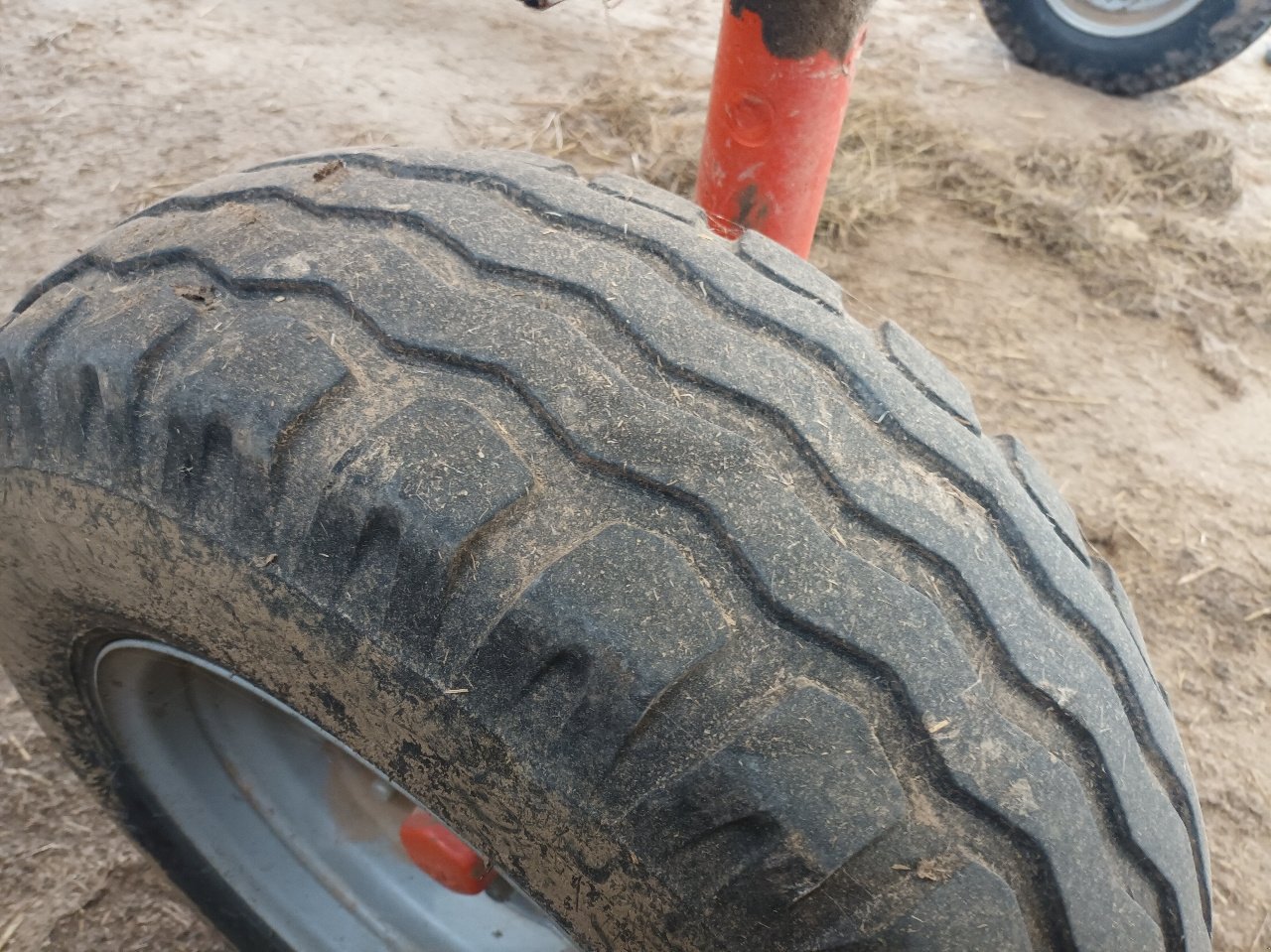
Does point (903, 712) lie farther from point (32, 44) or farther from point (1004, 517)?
point (32, 44)

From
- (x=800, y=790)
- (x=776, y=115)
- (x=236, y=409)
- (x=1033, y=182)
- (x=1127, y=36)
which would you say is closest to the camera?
(x=800, y=790)

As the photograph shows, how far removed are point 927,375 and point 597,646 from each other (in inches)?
17.2

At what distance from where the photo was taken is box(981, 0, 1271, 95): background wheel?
3426mm

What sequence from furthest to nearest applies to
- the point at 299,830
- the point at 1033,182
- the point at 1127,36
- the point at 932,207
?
the point at 1127,36 → the point at 1033,182 → the point at 932,207 → the point at 299,830

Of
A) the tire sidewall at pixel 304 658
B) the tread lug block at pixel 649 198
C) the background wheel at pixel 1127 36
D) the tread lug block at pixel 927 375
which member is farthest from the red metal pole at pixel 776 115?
the background wheel at pixel 1127 36

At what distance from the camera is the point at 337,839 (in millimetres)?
1254

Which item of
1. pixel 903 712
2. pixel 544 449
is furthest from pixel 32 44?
pixel 903 712

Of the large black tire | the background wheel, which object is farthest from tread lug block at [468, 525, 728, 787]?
the background wheel

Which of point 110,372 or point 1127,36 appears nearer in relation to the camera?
point 110,372

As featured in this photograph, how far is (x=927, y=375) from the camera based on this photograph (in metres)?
0.96

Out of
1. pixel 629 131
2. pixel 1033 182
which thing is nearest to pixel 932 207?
pixel 1033 182

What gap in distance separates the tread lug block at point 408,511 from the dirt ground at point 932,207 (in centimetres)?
84

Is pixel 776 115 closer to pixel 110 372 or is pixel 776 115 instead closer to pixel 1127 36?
pixel 110 372

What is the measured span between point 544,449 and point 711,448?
0.41 feet
